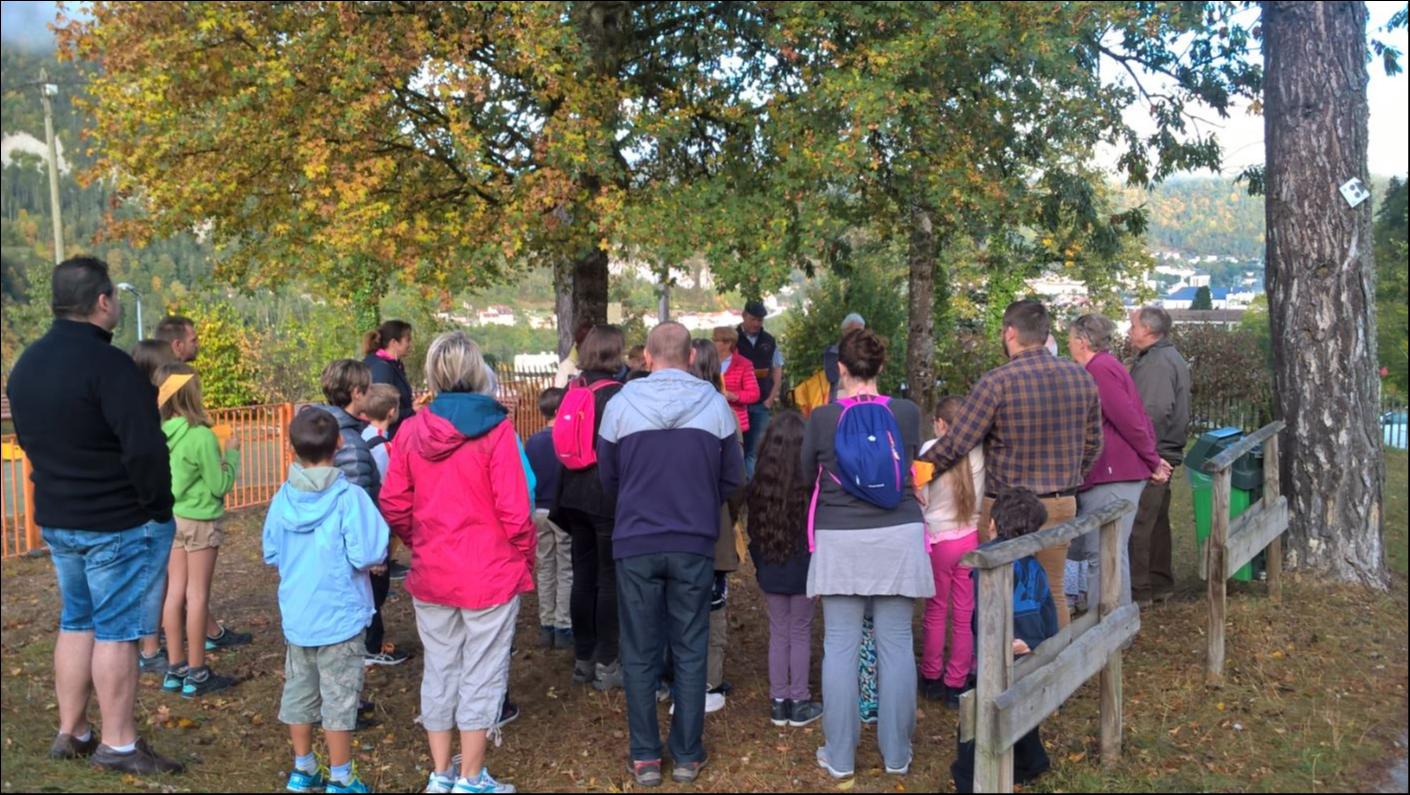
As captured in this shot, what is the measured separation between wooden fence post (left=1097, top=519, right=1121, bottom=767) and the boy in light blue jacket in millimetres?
3024

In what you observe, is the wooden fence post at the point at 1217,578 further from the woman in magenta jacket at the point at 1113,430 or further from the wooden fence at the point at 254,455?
the wooden fence at the point at 254,455

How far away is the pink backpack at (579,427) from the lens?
5414 mm

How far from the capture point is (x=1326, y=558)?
284 inches

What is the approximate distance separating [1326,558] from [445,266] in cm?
851

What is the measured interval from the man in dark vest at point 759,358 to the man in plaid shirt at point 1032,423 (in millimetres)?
5415

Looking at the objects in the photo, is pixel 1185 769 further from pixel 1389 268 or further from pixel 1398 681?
pixel 1389 268

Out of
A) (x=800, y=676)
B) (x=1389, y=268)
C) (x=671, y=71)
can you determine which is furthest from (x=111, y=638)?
(x=1389, y=268)

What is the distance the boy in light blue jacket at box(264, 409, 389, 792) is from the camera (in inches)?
174

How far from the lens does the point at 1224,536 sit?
5.84 m

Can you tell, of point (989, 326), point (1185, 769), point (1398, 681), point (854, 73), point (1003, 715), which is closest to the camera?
point (1003, 715)

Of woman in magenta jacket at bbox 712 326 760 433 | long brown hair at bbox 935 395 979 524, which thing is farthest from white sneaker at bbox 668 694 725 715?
woman in magenta jacket at bbox 712 326 760 433

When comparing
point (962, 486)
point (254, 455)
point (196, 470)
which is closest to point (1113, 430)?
point (962, 486)

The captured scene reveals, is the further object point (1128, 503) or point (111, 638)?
point (1128, 503)

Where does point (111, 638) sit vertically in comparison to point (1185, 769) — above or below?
above
